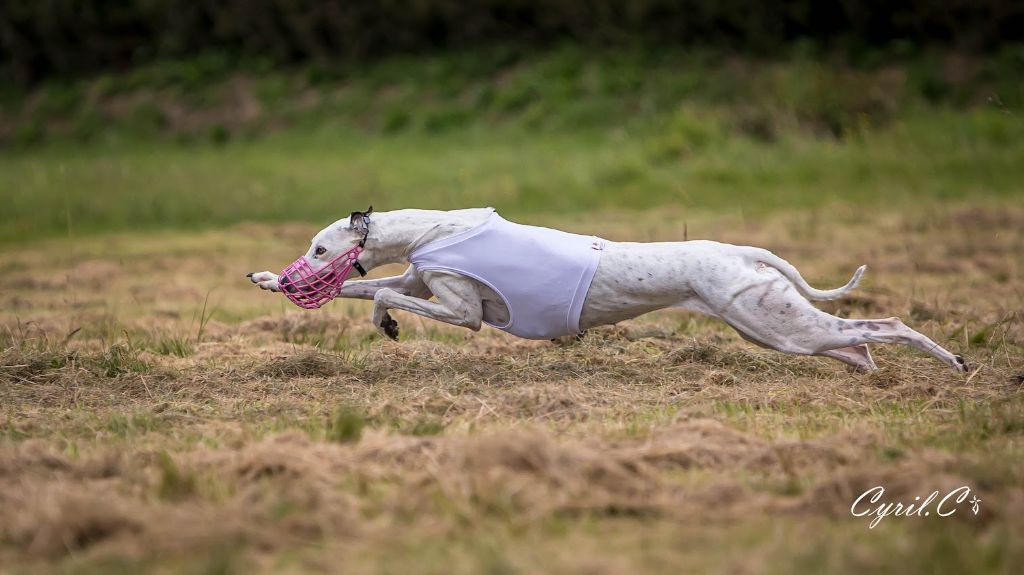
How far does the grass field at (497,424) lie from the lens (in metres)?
4.22

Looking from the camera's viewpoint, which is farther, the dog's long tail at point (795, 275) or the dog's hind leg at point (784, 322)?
the dog's long tail at point (795, 275)

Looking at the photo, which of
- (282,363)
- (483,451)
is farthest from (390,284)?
(483,451)

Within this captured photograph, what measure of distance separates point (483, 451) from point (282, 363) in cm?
260

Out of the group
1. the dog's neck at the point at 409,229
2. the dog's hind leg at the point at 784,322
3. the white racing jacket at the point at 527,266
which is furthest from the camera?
the dog's neck at the point at 409,229

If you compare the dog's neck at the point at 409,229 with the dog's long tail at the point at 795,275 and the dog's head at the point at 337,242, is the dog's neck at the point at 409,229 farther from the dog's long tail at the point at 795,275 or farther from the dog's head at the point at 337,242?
the dog's long tail at the point at 795,275

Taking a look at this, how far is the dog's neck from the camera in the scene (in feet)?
22.7

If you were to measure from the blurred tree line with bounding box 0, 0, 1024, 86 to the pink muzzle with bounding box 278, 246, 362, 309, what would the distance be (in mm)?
16863

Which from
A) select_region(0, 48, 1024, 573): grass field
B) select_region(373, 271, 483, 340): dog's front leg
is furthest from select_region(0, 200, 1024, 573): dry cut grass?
select_region(373, 271, 483, 340): dog's front leg

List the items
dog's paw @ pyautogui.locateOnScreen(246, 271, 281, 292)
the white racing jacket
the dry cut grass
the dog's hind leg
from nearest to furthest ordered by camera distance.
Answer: the dry cut grass
the dog's hind leg
the white racing jacket
dog's paw @ pyautogui.locateOnScreen(246, 271, 281, 292)

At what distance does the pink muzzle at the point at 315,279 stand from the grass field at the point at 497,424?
460 millimetres

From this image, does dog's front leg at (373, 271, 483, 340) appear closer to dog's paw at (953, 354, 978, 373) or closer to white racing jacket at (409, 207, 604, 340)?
white racing jacket at (409, 207, 604, 340)

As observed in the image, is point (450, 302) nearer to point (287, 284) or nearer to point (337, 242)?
point (337, 242)

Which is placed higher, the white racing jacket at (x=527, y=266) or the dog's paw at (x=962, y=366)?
the white racing jacket at (x=527, y=266)

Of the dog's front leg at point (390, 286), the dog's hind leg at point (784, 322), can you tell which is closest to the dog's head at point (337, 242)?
the dog's front leg at point (390, 286)
